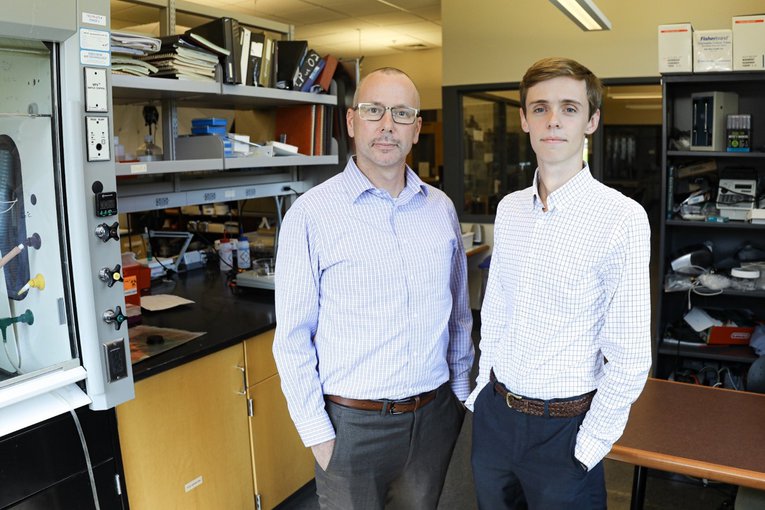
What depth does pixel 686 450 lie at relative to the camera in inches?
65.9

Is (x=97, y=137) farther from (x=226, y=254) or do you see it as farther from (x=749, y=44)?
(x=749, y=44)

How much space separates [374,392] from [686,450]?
0.85m

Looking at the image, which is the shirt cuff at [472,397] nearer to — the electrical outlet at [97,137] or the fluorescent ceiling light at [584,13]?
the electrical outlet at [97,137]

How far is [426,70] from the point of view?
339 inches

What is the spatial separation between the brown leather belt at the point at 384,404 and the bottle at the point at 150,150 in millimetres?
1547

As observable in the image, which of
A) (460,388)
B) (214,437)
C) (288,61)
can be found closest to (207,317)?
(214,437)

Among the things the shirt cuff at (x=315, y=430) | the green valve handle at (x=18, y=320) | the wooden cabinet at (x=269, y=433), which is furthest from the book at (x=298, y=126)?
the shirt cuff at (x=315, y=430)

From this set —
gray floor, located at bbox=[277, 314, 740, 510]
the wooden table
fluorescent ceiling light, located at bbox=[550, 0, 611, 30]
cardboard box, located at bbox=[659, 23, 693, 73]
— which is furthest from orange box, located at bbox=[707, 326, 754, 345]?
fluorescent ceiling light, located at bbox=[550, 0, 611, 30]

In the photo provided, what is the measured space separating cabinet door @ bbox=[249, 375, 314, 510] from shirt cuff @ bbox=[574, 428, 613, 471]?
133 cm

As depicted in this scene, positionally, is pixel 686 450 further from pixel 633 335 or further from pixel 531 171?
pixel 531 171

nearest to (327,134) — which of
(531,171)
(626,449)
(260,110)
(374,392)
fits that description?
(260,110)

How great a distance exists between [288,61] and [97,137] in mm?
1583

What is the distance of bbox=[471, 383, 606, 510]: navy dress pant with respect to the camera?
1432 mm

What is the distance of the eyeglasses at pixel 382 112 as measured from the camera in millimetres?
1582
